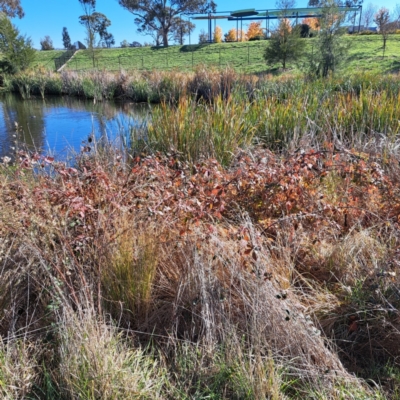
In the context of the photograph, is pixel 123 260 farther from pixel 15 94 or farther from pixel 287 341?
pixel 15 94

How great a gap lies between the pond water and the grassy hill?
195 inches

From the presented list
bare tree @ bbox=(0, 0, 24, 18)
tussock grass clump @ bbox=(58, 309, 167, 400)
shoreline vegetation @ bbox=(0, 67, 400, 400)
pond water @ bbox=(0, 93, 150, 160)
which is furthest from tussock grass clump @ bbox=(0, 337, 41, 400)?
bare tree @ bbox=(0, 0, 24, 18)

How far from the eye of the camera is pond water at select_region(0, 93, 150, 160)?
839 cm

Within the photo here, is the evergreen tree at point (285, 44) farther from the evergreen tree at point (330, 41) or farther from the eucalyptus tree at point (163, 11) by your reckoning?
the eucalyptus tree at point (163, 11)

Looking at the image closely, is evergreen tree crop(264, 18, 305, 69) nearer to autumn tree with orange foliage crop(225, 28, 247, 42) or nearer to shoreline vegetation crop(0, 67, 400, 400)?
shoreline vegetation crop(0, 67, 400, 400)

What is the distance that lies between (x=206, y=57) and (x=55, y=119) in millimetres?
21520

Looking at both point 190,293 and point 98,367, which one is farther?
point 190,293

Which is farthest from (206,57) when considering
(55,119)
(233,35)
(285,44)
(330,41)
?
(233,35)

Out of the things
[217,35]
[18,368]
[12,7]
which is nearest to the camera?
[18,368]

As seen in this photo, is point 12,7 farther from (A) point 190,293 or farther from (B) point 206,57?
(A) point 190,293

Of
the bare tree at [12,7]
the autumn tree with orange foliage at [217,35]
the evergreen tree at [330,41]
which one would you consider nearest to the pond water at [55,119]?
the evergreen tree at [330,41]

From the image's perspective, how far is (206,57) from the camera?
104 feet

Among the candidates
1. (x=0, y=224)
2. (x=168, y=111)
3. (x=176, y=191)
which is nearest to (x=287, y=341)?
(x=176, y=191)

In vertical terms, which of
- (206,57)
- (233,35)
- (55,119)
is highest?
(233,35)
